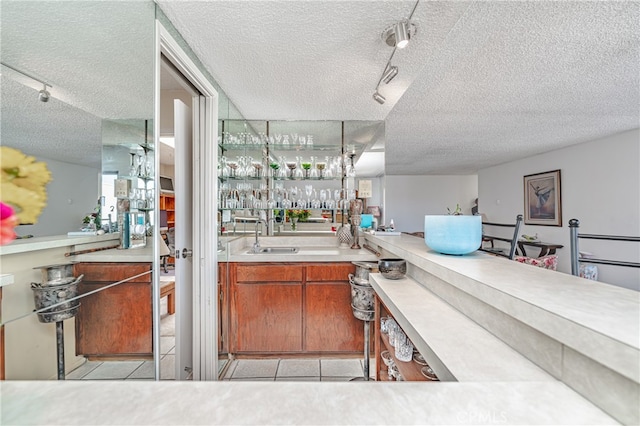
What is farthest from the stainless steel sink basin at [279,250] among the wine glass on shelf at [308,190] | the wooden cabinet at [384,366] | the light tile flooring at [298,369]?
the wooden cabinet at [384,366]

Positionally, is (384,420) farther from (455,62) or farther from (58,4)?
(455,62)

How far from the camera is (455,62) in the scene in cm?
191

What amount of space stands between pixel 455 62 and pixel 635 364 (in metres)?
2.11

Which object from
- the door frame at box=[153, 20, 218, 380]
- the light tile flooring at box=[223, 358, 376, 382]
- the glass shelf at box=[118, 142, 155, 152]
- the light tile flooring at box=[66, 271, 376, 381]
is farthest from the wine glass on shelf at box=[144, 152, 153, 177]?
the light tile flooring at box=[223, 358, 376, 382]

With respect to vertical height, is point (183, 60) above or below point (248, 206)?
above

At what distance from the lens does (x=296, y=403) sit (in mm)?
539

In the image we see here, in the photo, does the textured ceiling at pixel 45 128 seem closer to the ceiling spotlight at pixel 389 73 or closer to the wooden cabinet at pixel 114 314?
the wooden cabinet at pixel 114 314

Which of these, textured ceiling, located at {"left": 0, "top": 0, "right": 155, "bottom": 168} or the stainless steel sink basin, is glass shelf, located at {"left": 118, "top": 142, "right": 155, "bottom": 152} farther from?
the stainless steel sink basin

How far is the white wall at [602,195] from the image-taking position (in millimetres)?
3725

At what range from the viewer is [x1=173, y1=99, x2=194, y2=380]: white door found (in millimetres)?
1905

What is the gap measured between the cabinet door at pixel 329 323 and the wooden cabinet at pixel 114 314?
1.28 m

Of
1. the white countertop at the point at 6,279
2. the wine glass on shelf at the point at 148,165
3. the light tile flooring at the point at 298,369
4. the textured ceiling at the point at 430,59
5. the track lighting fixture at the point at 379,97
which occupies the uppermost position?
the textured ceiling at the point at 430,59

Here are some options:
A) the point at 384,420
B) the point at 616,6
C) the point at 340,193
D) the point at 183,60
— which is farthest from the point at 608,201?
the point at 183,60

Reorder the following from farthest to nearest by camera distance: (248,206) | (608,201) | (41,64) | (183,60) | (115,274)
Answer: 1. (608,201)
2. (248,206)
3. (183,60)
4. (115,274)
5. (41,64)
